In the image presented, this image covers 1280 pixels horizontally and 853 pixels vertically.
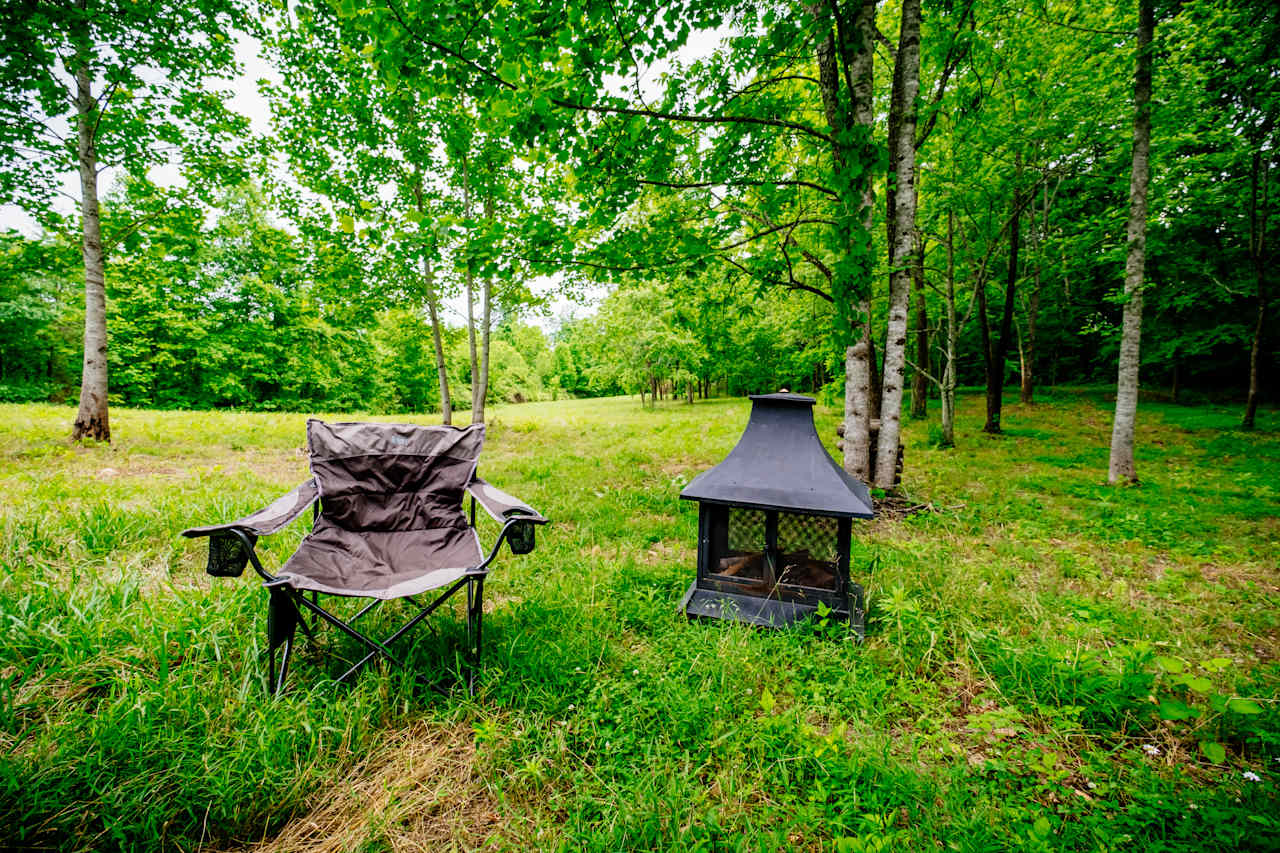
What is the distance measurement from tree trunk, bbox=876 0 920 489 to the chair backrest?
13.7ft

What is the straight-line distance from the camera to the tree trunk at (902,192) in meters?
4.41

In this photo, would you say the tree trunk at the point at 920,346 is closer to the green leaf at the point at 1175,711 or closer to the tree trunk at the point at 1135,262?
the tree trunk at the point at 1135,262

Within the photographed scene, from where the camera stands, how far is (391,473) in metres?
2.98

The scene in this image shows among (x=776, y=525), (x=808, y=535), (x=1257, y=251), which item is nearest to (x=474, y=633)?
(x=776, y=525)

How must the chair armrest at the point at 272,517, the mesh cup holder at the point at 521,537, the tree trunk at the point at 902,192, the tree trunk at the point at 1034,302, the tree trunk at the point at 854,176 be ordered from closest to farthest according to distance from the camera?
the chair armrest at the point at 272,517 < the mesh cup holder at the point at 521,537 < the tree trunk at the point at 854,176 < the tree trunk at the point at 902,192 < the tree trunk at the point at 1034,302

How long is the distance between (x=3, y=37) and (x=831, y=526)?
557 centimetres

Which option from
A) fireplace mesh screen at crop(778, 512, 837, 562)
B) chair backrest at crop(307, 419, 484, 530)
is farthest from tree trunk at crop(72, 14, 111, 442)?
fireplace mesh screen at crop(778, 512, 837, 562)

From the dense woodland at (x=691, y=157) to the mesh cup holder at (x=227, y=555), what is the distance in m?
2.13

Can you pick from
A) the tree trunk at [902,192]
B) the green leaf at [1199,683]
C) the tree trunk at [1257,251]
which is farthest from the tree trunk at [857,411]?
the tree trunk at [1257,251]

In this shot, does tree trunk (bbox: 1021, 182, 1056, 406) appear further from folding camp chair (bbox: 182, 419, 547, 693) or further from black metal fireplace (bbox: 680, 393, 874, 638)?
folding camp chair (bbox: 182, 419, 547, 693)

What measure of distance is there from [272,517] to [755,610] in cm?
265

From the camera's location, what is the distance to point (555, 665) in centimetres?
226

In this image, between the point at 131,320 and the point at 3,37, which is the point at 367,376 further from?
the point at 3,37

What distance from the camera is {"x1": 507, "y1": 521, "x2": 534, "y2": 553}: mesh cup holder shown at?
7.65 ft
